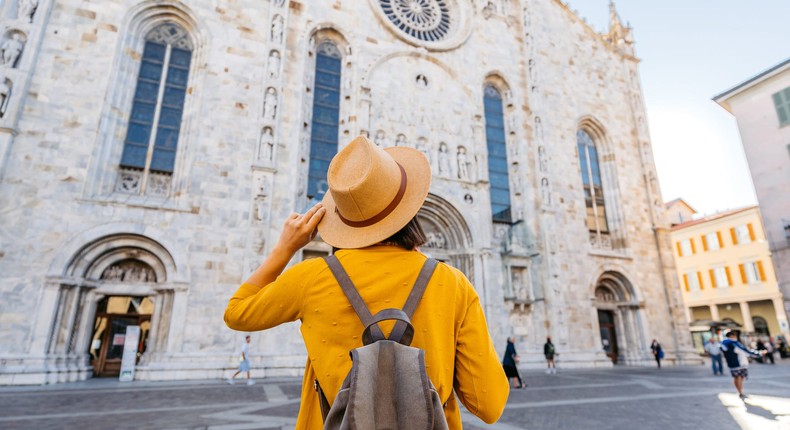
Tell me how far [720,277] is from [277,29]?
34112 mm

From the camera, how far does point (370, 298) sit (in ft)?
4.11

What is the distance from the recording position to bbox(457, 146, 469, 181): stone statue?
1648 cm

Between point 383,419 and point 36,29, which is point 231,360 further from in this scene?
point 383,419

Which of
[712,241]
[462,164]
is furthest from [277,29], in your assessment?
[712,241]

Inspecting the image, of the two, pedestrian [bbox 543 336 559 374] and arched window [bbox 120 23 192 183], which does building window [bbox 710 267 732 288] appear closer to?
pedestrian [bbox 543 336 559 374]

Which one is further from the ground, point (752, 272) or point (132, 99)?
point (132, 99)

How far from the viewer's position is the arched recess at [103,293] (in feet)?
34.7

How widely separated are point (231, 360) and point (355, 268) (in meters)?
11.9

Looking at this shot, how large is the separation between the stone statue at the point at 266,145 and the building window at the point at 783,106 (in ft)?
67.2

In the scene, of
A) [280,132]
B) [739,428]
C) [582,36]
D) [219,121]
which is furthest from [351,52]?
[739,428]

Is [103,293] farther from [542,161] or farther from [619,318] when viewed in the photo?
[619,318]

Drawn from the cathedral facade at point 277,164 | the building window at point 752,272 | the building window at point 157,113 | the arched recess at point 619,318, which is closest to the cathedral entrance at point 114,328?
the cathedral facade at point 277,164

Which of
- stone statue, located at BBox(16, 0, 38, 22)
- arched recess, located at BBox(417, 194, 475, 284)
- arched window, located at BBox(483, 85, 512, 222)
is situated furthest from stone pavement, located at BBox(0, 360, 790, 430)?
stone statue, located at BBox(16, 0, 38, 22)

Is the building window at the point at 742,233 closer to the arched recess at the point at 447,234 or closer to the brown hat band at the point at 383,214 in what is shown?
the arched recess at the point at 447,234
